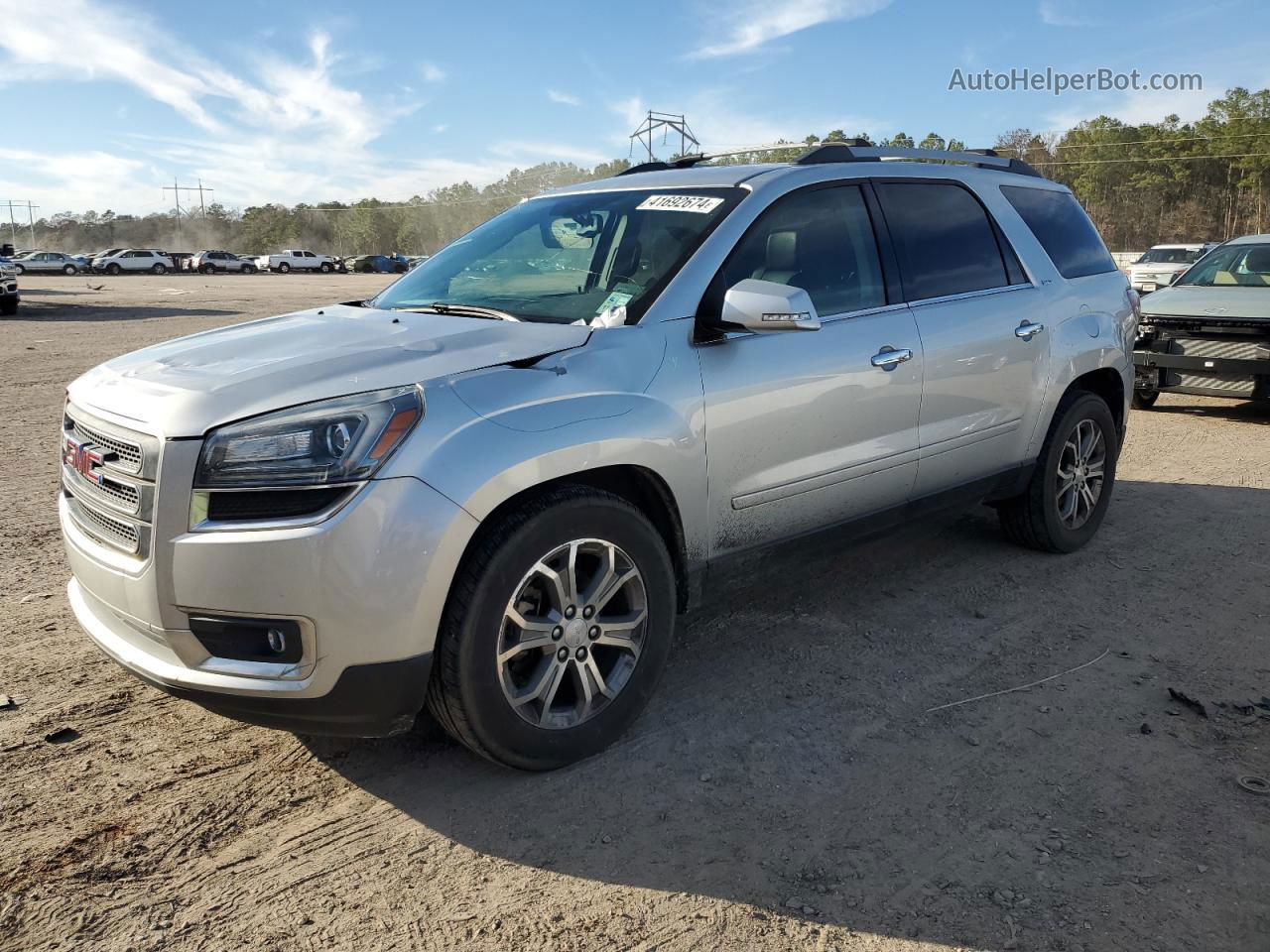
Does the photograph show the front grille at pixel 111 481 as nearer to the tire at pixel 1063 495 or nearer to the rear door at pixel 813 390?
the rear door at pixel 813 390

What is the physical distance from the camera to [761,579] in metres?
3.79

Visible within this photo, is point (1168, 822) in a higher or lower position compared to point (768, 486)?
lower

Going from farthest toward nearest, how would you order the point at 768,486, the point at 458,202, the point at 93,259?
the point at 458,202, the point at 93,259, the point at 768,486

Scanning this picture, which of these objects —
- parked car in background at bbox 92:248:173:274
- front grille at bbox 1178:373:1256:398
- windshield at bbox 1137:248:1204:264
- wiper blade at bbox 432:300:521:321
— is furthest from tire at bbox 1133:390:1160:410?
parked car in background at bbox 92:248:173:274

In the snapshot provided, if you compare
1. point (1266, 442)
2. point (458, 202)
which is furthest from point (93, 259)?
point (458, 202)

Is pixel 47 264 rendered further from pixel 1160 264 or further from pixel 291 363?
pixel 291 363

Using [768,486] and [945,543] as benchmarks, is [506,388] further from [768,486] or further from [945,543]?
[945,543]

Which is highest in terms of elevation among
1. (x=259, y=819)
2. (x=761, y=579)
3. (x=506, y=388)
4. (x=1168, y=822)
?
(x=506, y=388)

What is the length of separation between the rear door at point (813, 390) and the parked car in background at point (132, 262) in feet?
229

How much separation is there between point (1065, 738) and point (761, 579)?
3.78 ft

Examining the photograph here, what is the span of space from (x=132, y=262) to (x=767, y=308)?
7145 cm

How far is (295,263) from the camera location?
244 feet

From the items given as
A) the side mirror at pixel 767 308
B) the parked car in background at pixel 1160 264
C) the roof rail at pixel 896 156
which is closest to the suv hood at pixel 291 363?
the side mirror at pixel 767 308

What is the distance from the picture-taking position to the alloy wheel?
9.83 ft
